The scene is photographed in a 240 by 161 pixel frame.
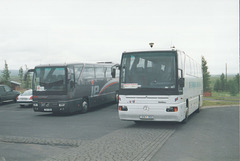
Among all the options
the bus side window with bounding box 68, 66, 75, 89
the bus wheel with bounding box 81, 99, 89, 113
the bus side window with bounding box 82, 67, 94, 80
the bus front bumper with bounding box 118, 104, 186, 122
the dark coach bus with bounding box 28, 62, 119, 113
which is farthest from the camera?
the bus side window with bounding box 82, 67, 94, 80

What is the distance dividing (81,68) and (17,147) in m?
11.5

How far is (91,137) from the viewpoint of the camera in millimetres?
10766

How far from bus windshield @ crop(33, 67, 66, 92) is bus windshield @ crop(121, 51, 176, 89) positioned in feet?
21.5

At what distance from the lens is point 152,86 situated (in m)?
12.4

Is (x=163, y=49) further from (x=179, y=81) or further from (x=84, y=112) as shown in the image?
(x=84, y=112)

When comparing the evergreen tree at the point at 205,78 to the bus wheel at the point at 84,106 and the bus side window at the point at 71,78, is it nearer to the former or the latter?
the bus wheel at the point at 84,106

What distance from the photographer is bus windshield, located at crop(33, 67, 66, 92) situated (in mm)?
→ 18453

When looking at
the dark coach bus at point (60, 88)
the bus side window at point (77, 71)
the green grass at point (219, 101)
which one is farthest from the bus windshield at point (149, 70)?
Answer: the green grass at point (219, 101)

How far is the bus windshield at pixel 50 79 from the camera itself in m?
18.5

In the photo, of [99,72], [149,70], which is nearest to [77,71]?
[99,72]

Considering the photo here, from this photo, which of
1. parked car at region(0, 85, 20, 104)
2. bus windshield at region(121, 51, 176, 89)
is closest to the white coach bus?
bus windshield at region(121, 51, 176, 89)

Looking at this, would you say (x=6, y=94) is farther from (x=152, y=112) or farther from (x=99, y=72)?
(x=152, y=112)

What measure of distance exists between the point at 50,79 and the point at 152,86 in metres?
8.19

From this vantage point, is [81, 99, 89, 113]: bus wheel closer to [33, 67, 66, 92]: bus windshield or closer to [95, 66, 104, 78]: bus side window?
[33, 67, 66, 92]: bus windshield
